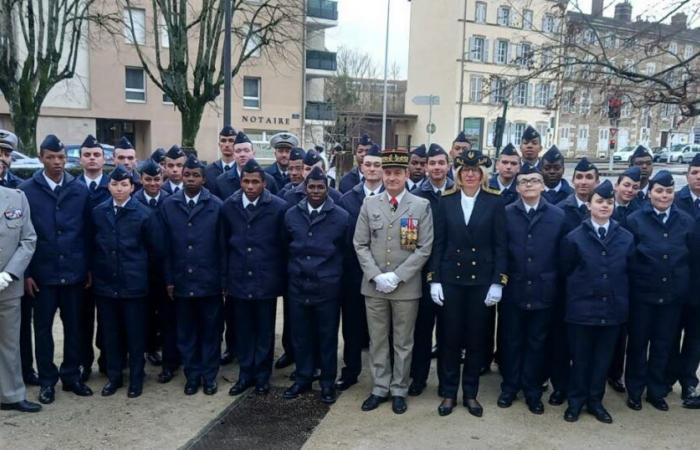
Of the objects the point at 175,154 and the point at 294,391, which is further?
the point at 175,154

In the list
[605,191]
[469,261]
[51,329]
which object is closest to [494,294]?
[469,261]

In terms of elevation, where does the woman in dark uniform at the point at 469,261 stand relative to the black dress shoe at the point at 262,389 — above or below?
above

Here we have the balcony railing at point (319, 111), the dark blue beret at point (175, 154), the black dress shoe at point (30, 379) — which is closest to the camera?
the black dress shoe at point (30, 379)

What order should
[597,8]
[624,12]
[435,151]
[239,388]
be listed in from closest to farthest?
[239,388] → [435,151] → [597,8] → [624,12]

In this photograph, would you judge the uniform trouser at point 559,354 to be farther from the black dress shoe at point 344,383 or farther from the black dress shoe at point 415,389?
the black dress shoe at point 344,383

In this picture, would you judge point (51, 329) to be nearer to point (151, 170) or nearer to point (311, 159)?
point (151, 170)

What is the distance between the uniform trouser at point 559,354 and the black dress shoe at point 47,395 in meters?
4.25

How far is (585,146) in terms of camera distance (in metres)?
58.9

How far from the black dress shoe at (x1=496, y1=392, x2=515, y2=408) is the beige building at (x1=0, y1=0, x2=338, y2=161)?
26.0 meters

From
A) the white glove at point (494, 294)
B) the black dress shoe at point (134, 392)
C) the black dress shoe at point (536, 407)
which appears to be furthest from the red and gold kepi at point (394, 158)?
the black dress shoe at point (134, 392)

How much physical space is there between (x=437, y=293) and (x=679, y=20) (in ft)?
20.4

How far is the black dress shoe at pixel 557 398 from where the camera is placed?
17.2ft

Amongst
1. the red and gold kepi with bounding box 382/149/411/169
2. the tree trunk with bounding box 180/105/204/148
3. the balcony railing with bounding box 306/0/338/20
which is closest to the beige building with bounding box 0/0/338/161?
the balcony railing with bounding box 306/0/338/20

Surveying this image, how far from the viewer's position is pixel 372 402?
16.8 ft
